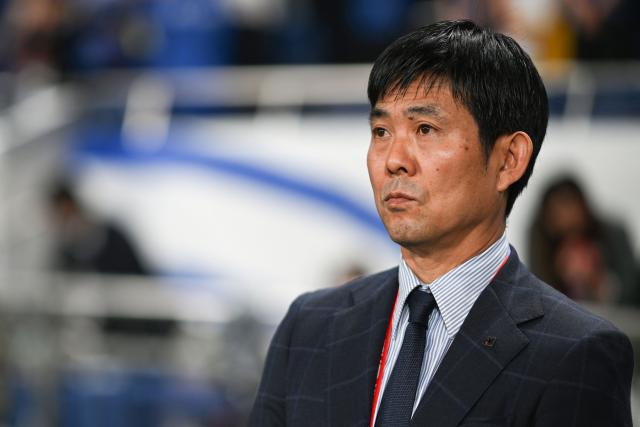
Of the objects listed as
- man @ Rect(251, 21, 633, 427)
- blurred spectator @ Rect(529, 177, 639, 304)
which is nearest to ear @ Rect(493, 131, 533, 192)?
man @ Rect(251, 21, 633, 427)

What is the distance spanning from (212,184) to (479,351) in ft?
16.0

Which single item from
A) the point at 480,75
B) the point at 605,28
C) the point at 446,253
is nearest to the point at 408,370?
the point at 446,253

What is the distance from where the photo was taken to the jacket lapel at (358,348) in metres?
1.65

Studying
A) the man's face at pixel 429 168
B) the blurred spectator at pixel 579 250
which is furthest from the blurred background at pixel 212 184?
the man's face at pixel 429 168

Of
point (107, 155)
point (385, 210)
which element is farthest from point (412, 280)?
point (107, 155)

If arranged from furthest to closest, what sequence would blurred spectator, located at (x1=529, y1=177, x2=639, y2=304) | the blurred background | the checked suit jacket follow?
the blurred background
blurred spectator, located at (x1=529, y1=177, x2=639, y2=304)
the checked suit jacket

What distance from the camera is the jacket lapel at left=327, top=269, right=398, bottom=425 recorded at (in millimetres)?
1646

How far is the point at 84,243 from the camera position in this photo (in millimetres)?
5953

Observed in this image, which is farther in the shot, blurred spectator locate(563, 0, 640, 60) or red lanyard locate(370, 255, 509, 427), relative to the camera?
blurred spectator locate(563, 0, 640, 60)

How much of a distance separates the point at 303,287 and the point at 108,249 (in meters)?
1.15

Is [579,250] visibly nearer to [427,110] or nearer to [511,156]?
[511,156]

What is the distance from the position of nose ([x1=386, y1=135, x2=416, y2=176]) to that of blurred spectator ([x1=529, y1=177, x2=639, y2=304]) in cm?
315

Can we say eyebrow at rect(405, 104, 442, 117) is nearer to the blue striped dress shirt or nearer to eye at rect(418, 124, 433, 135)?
eye at rect(418, 124, 433, 135)

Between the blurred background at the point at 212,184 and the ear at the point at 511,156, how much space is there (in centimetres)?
279
